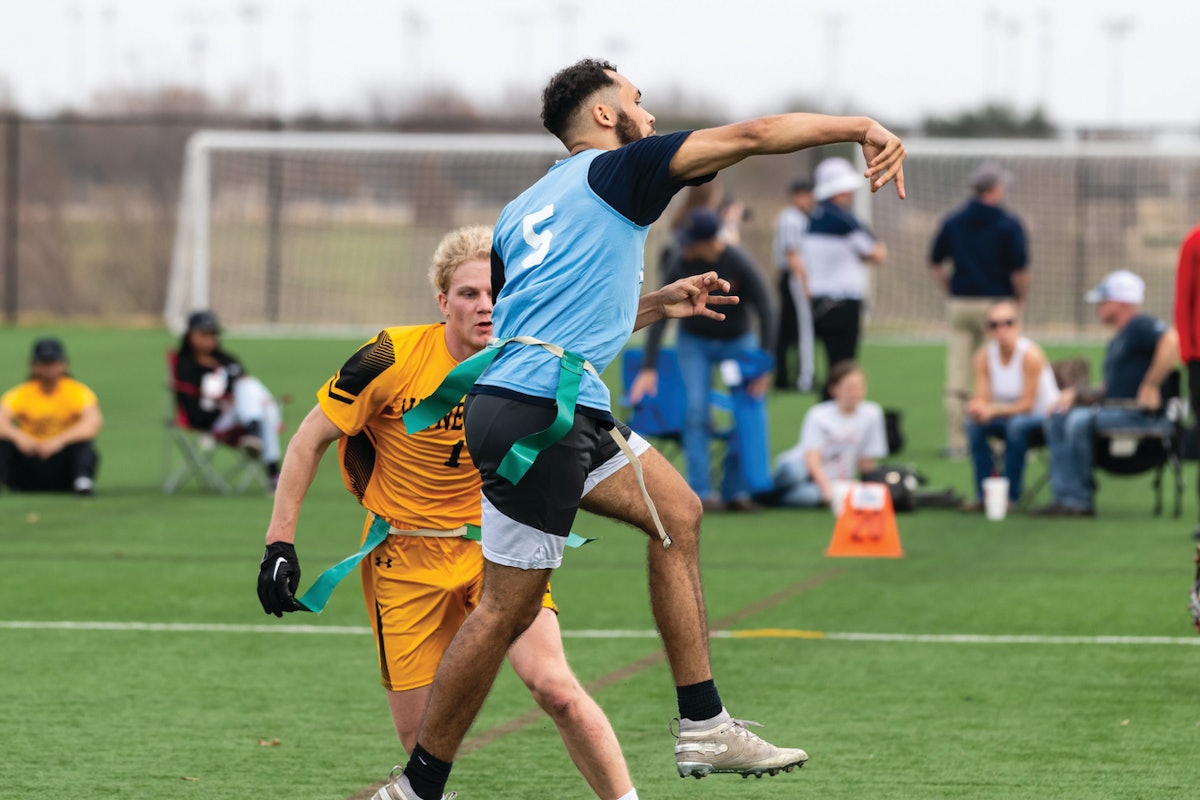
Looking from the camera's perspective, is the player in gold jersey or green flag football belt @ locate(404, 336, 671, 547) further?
the player in gold jersey

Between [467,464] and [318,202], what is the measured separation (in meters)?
28.4

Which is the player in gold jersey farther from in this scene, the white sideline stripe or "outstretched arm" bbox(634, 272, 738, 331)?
the white sideline stripe

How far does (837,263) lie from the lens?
17.4m

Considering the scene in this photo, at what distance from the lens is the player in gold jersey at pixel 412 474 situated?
5.60 metres

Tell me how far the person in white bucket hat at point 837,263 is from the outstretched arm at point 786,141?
12419 mm

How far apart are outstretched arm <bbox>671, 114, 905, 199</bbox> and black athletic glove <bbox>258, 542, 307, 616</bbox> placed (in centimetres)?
156

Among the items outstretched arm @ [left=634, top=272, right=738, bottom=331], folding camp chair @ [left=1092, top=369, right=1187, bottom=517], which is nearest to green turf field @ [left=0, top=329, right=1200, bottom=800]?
folding camp chair @ [left=1092, top=369, right=1187, bottom=517]

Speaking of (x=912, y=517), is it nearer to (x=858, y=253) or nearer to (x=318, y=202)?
(x=858, y=253)

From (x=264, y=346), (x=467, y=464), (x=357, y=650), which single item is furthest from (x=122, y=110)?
(x=467, y=464)

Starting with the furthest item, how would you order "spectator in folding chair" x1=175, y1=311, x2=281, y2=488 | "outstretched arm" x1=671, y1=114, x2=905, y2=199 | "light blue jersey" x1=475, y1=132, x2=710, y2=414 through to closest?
"spectator in folding chair" x1=175, y1=311, x2=281, y2=488
"light blue jersey" x1=475, y1=132, x2=710, y2=414
"outstretched arm" x1=671, y1=114, x2=905, y2=199

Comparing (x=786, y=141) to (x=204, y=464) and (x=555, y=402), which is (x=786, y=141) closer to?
(x=555, y=402)

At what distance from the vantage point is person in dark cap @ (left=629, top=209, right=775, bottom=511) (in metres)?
13.0

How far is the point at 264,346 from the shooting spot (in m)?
29.7

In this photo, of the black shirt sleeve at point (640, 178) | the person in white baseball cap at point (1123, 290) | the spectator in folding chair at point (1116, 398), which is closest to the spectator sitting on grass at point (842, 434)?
the spectator in folding chair at point (1116, 398)
